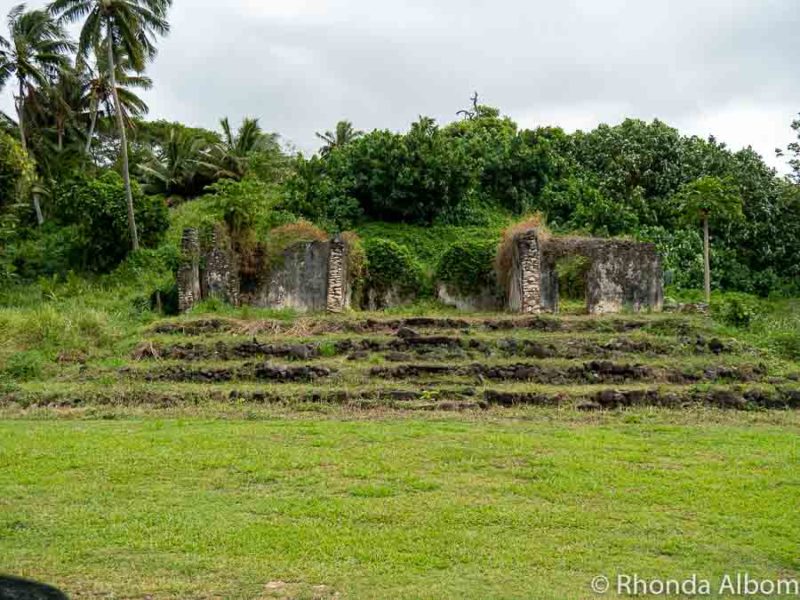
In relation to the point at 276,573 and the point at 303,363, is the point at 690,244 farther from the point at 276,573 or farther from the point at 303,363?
the point at 276,573

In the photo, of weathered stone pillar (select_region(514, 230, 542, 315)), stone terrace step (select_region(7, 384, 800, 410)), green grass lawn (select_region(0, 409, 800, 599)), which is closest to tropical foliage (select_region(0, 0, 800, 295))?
weathered stone pillar (select_region(514, 230, 542, 315))

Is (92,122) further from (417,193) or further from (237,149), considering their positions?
(417,193)

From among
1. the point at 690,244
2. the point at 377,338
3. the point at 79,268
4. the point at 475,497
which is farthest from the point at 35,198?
the point at 475,497

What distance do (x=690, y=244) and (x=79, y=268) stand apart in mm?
20271

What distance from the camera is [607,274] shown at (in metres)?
21.2

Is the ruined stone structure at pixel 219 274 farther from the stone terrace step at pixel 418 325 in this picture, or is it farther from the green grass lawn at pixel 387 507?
the green grass lawn at pixel 387 507

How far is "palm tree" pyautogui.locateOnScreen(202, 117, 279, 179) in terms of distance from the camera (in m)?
36.2

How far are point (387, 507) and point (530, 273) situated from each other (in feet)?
47.1

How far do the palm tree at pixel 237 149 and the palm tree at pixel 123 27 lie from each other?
9.39 m

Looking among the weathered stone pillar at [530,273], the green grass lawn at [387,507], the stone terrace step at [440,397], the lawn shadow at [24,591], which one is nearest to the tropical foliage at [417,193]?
the weathered stone pillar at [530,273]

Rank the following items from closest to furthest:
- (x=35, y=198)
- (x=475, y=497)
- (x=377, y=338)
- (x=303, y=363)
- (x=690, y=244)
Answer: (x=475, y=497), (x=303, y=363), (x=377, y=338), (x=690, y=244), (x=35, y=198)

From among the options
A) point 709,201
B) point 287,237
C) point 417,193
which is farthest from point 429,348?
point 417,193

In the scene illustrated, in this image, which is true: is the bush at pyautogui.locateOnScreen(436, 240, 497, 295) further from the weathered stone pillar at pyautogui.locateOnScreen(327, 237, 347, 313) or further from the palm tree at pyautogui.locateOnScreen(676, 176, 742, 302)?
the palm tree at pyautogui.locateOnScreen(676, 176, 742, 302)

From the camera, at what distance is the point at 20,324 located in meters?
18.2
